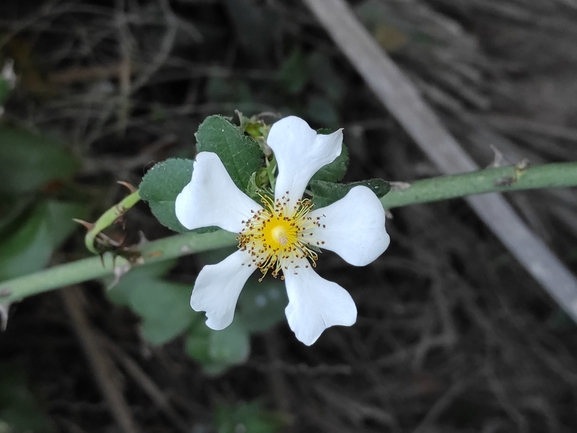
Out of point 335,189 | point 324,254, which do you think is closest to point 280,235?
point 335,189

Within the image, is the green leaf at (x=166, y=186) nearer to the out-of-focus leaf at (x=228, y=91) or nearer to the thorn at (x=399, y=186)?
the thorn at (x=399, y=186)

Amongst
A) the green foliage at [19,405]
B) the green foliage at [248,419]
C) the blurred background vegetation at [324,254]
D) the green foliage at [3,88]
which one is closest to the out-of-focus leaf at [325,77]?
the blurred background vegetation at [324,254]

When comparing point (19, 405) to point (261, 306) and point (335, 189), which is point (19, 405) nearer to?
point (261, 306)

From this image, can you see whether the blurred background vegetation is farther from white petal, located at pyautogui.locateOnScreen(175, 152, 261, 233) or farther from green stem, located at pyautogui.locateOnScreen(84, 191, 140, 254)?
white petal, located at pyautogui.locateOnScreen(175, 152, 261, 233)

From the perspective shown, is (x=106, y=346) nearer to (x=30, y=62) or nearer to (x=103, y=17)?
(x=30, y=62)

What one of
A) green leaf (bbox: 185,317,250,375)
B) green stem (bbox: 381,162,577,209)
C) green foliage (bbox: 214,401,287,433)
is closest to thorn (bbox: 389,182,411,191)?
green stem (bbox: 381,162,577,209)
